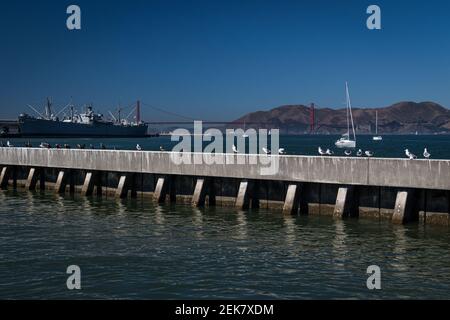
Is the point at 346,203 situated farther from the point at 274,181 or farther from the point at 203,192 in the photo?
the point at 203,192

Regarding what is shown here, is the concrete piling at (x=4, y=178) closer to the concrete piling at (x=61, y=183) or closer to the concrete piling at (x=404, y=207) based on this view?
the concrete piling at (x=61, y=183)

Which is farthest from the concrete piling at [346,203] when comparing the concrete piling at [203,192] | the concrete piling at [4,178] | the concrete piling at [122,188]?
the concrete piling at [4,178]

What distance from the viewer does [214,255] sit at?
22.2 m

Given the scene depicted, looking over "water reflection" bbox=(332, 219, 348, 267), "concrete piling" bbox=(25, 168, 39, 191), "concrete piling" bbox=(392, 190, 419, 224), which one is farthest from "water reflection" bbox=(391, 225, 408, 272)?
"concrete piling" bbox=(25, 168, 39, 191)

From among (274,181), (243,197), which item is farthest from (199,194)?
(274,181)

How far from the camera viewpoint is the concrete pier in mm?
27234

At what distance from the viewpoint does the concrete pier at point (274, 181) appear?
89.4 ft

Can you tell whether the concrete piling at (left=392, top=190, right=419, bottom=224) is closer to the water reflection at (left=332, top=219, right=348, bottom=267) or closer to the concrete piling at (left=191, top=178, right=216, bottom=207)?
the water reflection at (left=332, top=219, right=348, bottom=267)

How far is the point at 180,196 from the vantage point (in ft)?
117

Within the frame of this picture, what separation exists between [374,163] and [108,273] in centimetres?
1367

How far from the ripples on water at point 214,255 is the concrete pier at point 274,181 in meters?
1.09

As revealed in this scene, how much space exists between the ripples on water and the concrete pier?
1093 millimetres

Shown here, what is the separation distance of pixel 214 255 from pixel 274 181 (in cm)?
1081
